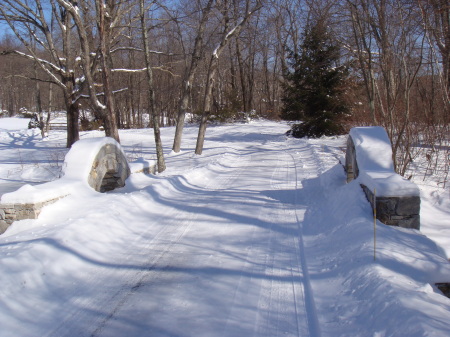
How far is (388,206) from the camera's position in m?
5.71

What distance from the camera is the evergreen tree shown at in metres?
22.2

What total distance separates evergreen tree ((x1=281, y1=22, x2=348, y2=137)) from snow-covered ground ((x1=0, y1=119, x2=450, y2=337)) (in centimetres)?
1380

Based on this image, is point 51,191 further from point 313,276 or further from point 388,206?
point 388,206

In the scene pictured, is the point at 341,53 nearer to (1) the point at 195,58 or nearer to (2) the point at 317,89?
(2) the point at 317,89

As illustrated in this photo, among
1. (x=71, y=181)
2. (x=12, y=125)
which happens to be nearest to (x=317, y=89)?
(x=71, y=181)

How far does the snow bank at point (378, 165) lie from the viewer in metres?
5.71

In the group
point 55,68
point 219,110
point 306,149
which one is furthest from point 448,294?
point 219,110

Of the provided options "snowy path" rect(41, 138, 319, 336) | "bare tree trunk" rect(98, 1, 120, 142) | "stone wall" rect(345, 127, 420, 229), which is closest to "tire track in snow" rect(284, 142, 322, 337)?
"snowy path" rect(41, 138, 319, 336)

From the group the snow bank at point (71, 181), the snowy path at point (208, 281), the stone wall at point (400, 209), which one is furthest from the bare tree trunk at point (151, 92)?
the stone wall at point (400, 209)

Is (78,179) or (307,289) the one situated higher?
(78,179)

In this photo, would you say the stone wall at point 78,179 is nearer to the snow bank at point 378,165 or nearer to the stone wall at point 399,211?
the snow bank at point 378,165

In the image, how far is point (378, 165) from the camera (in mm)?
6988

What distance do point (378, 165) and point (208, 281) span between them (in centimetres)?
403

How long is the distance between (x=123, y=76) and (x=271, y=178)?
129 ft
